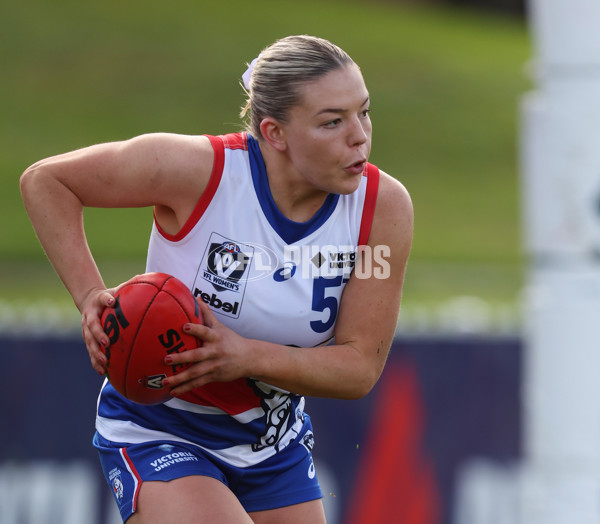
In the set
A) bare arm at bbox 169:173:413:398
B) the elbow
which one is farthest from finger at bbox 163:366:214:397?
the elbow

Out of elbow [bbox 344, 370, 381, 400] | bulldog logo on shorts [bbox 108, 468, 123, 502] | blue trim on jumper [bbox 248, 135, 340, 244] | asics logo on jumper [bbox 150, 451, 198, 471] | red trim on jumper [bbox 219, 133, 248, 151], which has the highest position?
red trim on jumper [bbox 219, 133, 248, 151]

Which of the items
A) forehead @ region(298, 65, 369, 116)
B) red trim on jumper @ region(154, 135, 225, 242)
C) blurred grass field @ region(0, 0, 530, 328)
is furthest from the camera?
blurred grass field @ region(0, 0, 530, 328)

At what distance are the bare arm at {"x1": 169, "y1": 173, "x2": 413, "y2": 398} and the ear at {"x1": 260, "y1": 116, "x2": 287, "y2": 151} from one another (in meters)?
0.37

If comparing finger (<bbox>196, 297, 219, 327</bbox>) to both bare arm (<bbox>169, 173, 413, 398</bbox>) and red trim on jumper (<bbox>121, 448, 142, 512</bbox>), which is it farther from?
red trim on jumper (<bbox>121, 448, 142, 512</bbox>)

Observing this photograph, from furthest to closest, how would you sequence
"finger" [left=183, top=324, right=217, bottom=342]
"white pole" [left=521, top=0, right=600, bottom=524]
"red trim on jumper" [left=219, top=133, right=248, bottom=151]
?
"white pole" [left=521, top=0, right=600, bottom=524], "red trim on jumper" [left=219, top=133, right=248, bottom=151], "finger" [left=183, top=324, right=217, bottom=342]

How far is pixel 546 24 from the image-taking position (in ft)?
12.3

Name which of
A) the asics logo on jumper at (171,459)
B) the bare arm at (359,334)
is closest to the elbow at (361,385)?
the bare arm at (359,334)

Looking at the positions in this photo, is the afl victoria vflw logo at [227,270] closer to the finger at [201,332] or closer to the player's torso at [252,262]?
the player's torso at [252,262]

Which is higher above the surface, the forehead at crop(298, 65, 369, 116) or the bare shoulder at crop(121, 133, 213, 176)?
the forehead at crop(298, 65, 369, 116)

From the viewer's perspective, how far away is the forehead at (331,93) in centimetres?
326

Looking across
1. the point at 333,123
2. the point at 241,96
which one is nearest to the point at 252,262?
the point at 333,123

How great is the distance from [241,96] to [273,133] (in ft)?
79.1

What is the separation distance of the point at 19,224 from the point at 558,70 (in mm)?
16754

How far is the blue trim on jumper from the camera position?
135 inches
